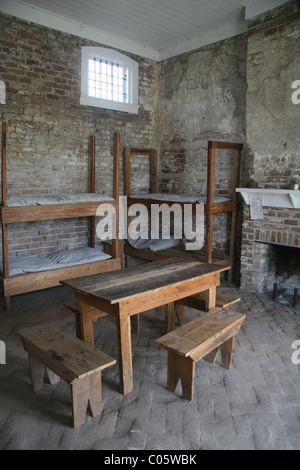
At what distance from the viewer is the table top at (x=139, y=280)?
105 inches

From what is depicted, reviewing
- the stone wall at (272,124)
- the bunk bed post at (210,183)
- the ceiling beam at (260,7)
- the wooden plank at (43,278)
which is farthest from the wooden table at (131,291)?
the ceiling beam at (260,7)

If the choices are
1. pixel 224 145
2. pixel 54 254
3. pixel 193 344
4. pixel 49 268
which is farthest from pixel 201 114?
pixel 193 344

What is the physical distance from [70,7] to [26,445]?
502cm

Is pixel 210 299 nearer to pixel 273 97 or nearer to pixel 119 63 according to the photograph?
pixel 273 97

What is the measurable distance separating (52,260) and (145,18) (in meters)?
3.63

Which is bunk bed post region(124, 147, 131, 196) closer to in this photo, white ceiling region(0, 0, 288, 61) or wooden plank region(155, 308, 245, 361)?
white ceiling region(0, 0, 288, 61)

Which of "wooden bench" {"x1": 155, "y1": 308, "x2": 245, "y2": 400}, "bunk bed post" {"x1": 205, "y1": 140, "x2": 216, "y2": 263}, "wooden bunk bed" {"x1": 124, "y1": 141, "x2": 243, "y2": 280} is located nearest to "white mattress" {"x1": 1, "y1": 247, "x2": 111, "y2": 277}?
"wooden bunk bed" {"x1": 124, "y1": 141, "x2": 243, "y2": 280}

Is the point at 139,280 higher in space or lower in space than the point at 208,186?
lower

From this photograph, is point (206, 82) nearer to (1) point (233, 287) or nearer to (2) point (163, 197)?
(2) point (163, 197)

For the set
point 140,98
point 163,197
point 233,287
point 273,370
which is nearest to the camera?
point 273,370

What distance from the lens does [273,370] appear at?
297 cm

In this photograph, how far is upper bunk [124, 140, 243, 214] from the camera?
15.3 ft

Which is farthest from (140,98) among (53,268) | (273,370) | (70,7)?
(273,370)

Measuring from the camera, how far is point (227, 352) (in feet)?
9.85
